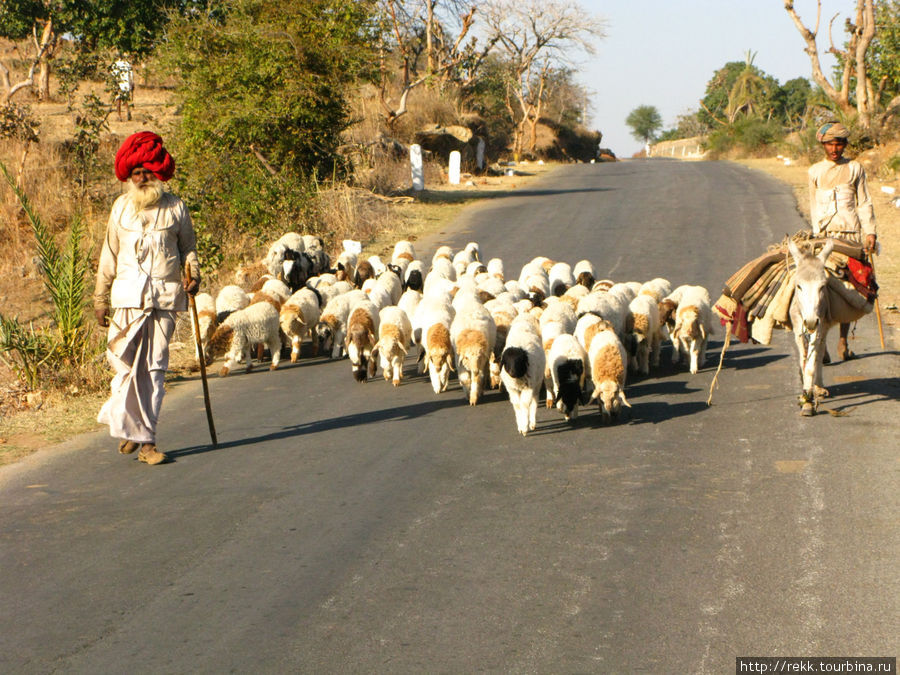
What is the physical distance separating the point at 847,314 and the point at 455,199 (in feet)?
69.0

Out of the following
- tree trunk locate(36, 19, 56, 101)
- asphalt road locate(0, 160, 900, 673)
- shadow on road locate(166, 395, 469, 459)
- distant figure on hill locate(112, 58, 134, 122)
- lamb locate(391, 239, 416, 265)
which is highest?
tree trunk locate(36, 19, 56, 101)

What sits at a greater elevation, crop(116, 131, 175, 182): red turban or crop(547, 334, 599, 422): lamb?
crop(116, 131, 175, 182): red turban

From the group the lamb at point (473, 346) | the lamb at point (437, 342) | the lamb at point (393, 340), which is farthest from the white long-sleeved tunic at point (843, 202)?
the lamb at point (393, 340)

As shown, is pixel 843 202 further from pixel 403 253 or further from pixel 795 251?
pixel 403 253

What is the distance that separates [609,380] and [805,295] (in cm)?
161

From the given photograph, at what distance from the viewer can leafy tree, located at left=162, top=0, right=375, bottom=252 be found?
66.5 ft

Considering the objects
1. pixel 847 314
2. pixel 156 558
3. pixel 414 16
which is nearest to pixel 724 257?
pixel 847 314

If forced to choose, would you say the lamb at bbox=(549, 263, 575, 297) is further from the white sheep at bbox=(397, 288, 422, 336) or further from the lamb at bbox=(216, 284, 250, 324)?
the lamb at bbox=(216, 284, 250, 324)

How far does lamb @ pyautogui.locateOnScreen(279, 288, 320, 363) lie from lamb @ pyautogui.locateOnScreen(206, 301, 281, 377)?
17 centimetres

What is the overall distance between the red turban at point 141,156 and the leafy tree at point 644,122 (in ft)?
423

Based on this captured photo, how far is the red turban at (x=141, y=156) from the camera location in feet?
24.1

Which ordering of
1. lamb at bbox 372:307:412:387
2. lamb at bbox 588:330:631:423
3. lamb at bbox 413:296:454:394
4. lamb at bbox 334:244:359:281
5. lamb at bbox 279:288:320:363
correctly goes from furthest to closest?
lamb at bbox 334:244:359:281
lamb at bbox 279:288:320:363
lamb at bbox 372:307:412:387
lamb at bbox 413:296:454:394
lamb at bbox 588:330:631:423

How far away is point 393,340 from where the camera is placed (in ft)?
33.4

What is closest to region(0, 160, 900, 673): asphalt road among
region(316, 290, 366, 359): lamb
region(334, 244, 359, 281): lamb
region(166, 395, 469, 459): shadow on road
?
region(166, 395, 469, 459): shadow on road
